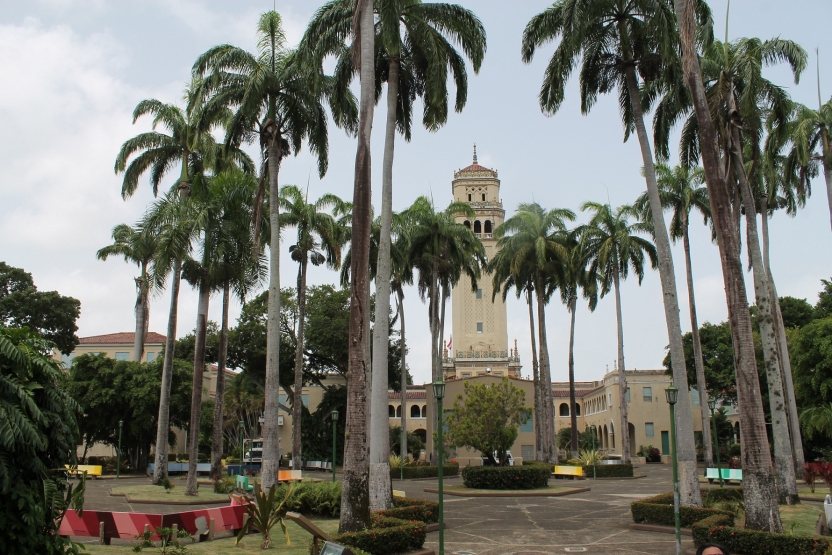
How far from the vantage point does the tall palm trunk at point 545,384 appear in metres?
41.0

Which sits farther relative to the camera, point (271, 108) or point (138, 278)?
point (138, 278)

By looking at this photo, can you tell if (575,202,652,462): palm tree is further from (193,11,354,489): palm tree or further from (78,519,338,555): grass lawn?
(78,519,338,555): grass lawn

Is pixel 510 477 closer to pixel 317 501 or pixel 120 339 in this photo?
pixel 317 501

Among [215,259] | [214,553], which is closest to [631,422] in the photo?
[215,259]

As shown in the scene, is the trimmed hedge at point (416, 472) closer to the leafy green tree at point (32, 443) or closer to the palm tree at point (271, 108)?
the palm tree at point (271, 108)

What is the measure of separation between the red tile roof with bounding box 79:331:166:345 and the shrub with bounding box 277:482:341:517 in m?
47.0

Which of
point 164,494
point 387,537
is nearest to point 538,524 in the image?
point 387,537

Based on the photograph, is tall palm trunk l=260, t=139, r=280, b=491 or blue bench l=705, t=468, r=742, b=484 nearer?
tall palm trunk l=260, t=139, r=280, b=491

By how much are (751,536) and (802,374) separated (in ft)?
91.5

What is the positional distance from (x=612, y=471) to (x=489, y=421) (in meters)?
11.2

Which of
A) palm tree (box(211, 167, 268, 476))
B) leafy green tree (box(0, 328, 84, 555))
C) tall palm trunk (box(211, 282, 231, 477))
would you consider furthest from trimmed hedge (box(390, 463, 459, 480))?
leafy green tree (box(0, 328, 84, 555))

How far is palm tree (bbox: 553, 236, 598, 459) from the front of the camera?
138 ft

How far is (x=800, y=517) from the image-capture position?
19359mm

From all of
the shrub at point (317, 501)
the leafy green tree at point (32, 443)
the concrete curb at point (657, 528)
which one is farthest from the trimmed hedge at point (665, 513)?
the leafy green tree at point (32, 443)
